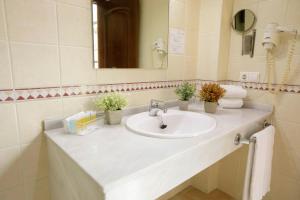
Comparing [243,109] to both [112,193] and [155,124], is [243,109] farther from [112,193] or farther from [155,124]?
[112,193]

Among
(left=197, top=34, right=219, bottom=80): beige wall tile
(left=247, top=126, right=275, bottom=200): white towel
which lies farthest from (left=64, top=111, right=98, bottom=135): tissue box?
(left=197, top=34, right=219, bottom=80): beige wall tile

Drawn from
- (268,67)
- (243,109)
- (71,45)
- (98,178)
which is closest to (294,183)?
(243,109)

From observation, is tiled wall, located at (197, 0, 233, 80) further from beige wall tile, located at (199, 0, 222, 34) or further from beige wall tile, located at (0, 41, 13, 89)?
beige wall tile, located at (0, 41, 13, 89)

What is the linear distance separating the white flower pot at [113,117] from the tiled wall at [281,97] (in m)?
1.02

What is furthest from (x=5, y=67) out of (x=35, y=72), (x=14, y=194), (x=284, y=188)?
(x=284, y=188)

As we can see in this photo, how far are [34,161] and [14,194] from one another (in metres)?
0.15

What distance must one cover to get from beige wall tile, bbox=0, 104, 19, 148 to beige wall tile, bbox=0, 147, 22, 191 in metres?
0.03

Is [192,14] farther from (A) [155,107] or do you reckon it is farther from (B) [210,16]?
(A) [155,107]

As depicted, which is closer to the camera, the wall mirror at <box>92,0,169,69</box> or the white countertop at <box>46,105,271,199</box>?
the white countertop at <box>46,105,271,199</box>

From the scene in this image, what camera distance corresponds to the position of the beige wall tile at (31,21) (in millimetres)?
743

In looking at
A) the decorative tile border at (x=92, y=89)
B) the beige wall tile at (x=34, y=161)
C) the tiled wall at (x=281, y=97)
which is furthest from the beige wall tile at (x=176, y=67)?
the beige wall tile at (x=34, y=161)

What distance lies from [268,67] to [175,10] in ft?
2.47

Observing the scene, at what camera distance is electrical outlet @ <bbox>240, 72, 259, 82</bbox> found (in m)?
1.36

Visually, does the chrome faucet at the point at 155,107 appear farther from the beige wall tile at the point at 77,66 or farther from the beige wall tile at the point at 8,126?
the beige wall tile at the point at 8,126
